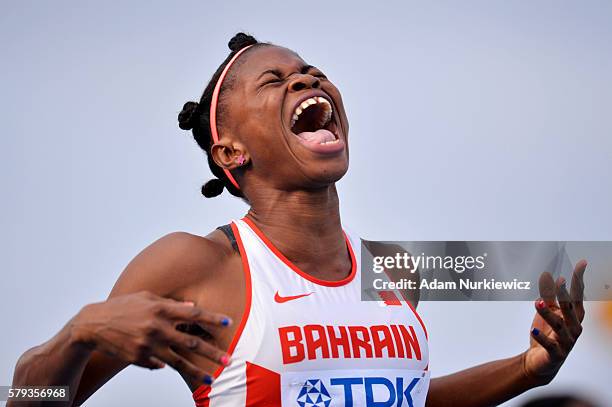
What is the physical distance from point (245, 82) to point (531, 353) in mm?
1264

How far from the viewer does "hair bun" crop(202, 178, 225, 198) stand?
10.3 feet

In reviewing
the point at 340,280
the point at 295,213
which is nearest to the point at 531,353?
the point at 340,280

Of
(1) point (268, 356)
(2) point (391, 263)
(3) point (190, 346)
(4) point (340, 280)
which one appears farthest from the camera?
(2) point (391, 263)

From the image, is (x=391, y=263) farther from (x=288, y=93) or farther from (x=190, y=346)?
(x=190, y=346)

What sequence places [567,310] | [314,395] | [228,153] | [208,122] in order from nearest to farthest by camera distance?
[314,395]
[567,310]
[228,153]
[208,122]

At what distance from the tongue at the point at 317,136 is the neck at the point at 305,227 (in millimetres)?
162

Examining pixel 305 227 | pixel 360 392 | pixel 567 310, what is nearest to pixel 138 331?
pixel 360 392

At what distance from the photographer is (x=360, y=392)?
2.50 meters

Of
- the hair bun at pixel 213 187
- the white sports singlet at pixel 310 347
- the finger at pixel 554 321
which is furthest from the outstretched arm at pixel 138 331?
the finger at pixel 554 321

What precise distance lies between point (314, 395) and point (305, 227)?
560 millimetres

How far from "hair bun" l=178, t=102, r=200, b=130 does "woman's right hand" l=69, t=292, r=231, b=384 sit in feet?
3.93

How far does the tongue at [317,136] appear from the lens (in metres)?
2.76

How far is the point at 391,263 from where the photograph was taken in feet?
10.1

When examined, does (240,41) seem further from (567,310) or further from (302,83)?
(567,310)
